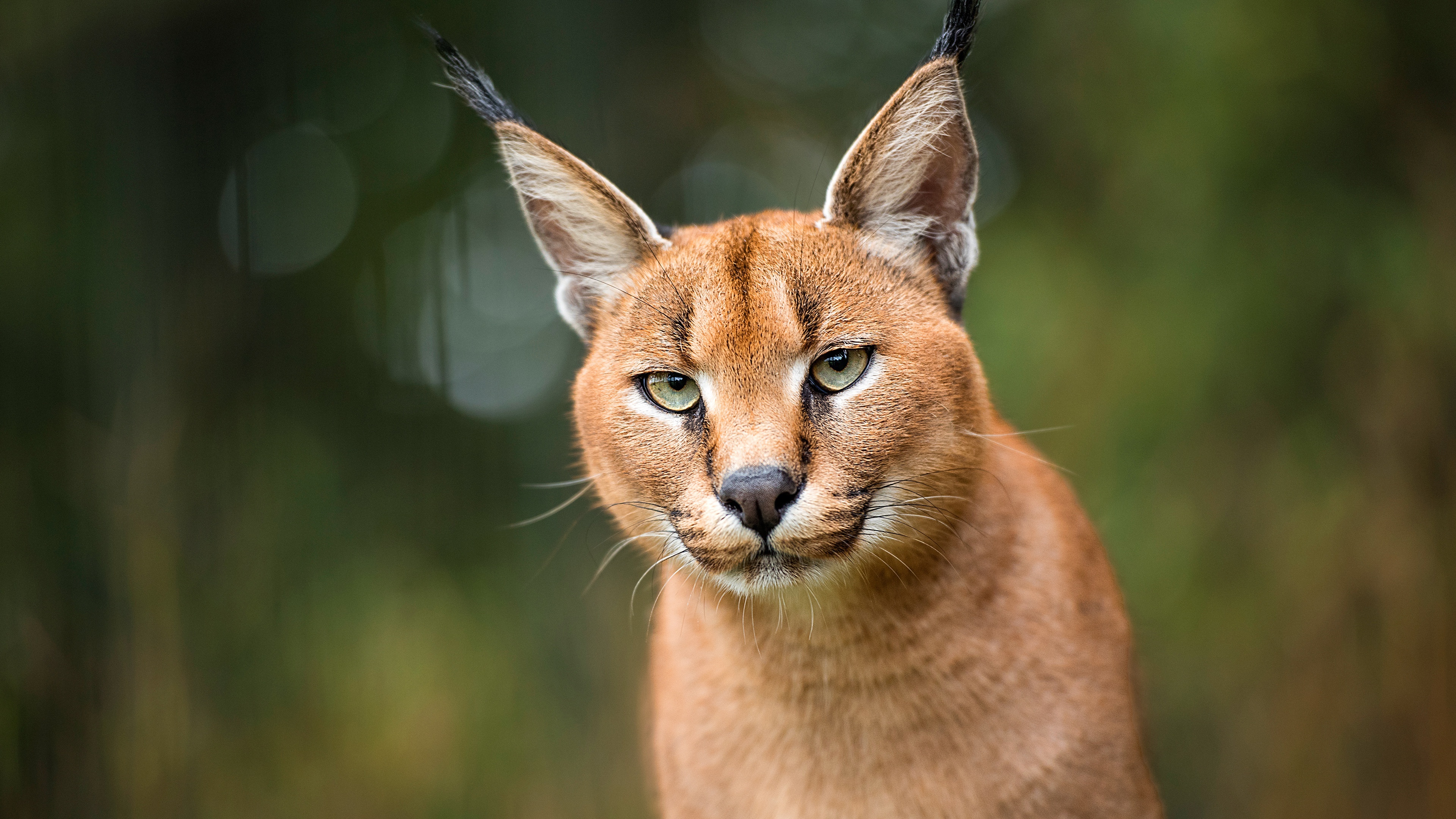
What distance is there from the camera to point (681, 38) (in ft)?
16.4

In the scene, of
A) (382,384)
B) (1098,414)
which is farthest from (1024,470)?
(382,384)

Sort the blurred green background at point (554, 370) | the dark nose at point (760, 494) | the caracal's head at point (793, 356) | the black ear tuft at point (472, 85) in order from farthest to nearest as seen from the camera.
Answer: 1. the blurred green background at point (554, 370)
2. the black ear tuft at point (472, 85)
3. the caracal's head at point (793, 356)
4. the dark nose at point (760, 494)

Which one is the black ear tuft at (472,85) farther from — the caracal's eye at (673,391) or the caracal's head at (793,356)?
the caracal's eye at (673,391)

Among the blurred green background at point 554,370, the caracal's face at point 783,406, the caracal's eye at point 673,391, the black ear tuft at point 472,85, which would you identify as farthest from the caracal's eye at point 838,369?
the blurred green background at point 554,370

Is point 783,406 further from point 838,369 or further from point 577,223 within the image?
point 577,223

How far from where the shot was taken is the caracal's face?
1.70 m

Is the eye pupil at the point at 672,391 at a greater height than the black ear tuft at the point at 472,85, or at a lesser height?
lesser

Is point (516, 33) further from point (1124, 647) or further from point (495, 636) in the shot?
point (1124, 647)

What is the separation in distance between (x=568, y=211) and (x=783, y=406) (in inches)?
29.8

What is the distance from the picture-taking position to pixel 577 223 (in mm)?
2193

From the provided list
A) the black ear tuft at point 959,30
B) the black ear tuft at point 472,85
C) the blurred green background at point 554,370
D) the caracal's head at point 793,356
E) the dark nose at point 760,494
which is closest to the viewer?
the dark nose at point 760,494

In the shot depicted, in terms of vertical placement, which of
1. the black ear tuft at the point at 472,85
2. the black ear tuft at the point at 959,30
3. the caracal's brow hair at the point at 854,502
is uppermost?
the black ear tuft at the point at 959,30

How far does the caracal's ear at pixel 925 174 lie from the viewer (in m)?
1.87

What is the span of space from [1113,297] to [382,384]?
351cm
